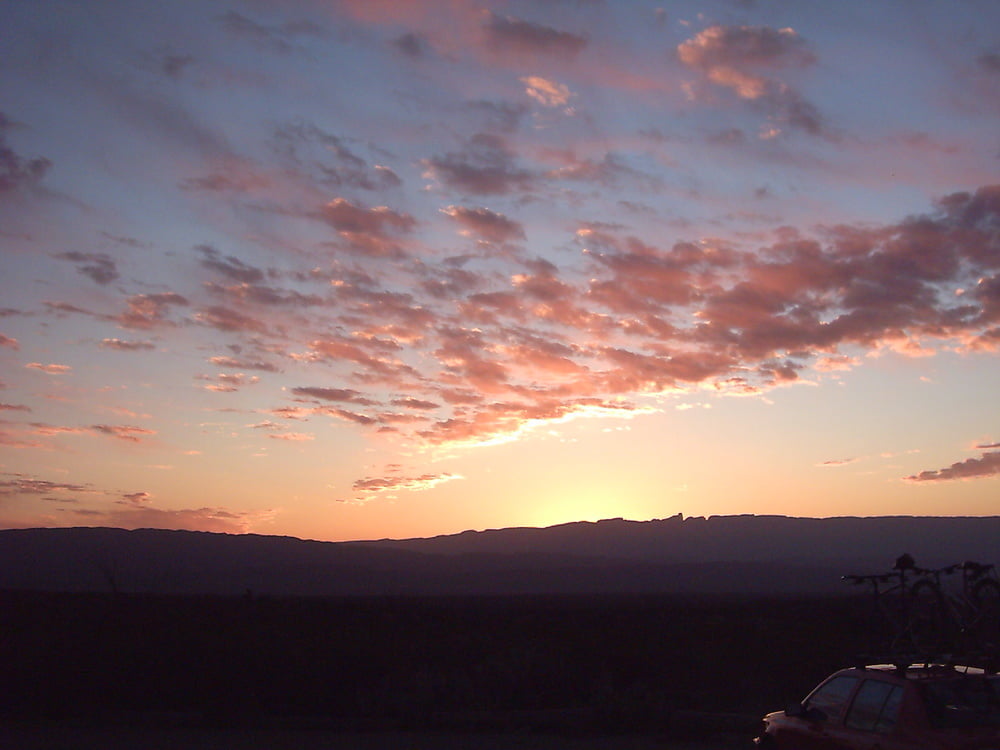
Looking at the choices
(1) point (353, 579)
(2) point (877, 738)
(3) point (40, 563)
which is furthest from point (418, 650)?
(3) point (40, 563)

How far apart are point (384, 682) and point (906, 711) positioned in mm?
13913

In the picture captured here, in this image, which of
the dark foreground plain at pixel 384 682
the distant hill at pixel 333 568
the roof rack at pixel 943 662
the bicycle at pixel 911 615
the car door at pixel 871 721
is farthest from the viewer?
the distant hill at pixel 333 568

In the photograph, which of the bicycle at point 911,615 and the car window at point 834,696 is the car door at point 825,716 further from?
the bicycle at point 911,615

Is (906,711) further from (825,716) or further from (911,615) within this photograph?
(911,615)

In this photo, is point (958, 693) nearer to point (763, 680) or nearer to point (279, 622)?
point (763, 680)

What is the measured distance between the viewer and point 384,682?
1975 centimetres

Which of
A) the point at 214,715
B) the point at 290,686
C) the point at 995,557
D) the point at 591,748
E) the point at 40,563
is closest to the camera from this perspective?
the point at 591,748

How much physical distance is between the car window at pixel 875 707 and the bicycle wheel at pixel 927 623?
0.70 meters

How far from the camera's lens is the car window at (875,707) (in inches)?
317

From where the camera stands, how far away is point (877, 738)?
26.7ft

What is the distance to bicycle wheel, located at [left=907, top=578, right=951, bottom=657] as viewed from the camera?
30.6ft

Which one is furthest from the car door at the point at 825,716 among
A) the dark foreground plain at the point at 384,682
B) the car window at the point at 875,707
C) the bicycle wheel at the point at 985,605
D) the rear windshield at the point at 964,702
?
the dark foreground plain at the point at 384,682

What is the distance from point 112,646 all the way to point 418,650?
8.71 m

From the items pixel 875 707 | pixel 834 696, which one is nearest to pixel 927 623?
pixel 834 696
